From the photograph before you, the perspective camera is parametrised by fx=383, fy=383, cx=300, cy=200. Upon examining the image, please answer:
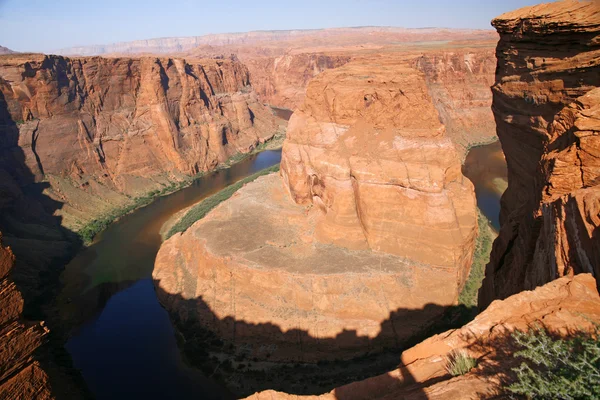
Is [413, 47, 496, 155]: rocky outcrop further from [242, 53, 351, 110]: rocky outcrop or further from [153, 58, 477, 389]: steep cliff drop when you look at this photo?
[153, 58, 477, 389]: steep cliff drop

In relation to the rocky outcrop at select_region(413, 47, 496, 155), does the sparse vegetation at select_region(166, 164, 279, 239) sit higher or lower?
lower

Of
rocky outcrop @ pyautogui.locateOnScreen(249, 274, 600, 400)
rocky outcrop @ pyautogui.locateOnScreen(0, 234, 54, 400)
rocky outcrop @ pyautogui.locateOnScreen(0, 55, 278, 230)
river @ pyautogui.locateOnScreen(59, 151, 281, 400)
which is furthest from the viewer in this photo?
rocky outcrop @ pyautogui.locateOnScreen(0, 55, 278, 230)

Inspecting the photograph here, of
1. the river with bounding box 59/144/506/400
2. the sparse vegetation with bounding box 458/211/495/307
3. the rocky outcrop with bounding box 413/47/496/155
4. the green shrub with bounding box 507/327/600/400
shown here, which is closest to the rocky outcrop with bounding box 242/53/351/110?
the rocky outcrop with bounding box 413/47/496/155

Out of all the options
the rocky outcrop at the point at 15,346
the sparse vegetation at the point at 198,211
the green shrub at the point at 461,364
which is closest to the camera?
the green shrub at the point at 461,364

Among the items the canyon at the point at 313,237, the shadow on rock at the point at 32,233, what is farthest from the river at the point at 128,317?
the shadow on rock at the point at 32,233

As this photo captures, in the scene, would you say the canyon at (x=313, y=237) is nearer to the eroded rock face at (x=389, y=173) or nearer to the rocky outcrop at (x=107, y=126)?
the eroded rock face at (x=389, y=173)

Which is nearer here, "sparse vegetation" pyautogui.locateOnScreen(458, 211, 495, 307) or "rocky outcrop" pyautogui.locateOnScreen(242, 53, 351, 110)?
"sparse vegetation" pyautogui.locateOnScreen(458, 211, 495, 307)

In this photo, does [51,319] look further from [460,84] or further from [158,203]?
[460,84]
